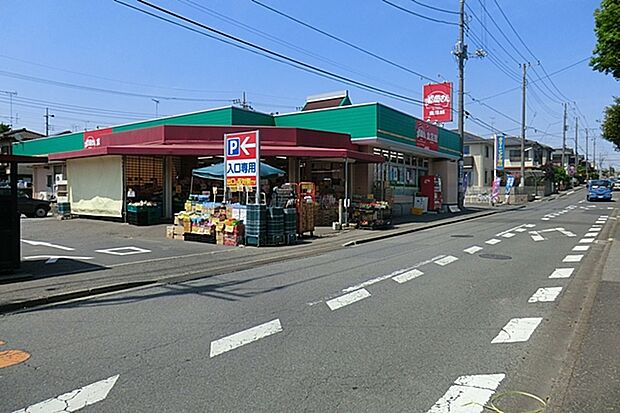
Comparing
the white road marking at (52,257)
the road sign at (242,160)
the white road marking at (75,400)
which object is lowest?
the white road marking at (75,400)

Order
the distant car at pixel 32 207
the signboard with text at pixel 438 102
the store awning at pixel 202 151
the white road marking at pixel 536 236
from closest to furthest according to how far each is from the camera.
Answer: the white road marking at pixel 536 236 < the store awning at pixel 202 151 < the distant car at pixel 32 207 < the signboard with text at pixel 438 102

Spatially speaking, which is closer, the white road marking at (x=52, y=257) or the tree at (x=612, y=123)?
the white road marking at (x=52, y=257)

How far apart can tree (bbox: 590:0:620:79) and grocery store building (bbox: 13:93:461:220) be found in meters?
9.38

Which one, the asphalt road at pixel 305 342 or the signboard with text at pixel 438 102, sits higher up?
the signboard with text at pixel 438 102

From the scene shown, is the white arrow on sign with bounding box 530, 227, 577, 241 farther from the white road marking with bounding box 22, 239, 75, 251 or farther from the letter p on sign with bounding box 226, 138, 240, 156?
the white road marking with bounding box 22, 239, 75, 251

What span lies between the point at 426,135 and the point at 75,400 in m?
28.5

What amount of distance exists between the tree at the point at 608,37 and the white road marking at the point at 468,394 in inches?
462

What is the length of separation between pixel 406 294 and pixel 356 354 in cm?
325

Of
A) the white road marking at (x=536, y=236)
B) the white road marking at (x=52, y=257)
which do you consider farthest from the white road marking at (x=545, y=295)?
the white road marking at (x=52, y=257)

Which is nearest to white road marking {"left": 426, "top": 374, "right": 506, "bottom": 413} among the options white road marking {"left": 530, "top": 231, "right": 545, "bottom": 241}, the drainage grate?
the drainage grate

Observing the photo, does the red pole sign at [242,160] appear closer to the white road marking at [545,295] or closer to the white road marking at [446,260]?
the white road marking at [446,260]

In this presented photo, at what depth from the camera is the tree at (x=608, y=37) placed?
1295 cm

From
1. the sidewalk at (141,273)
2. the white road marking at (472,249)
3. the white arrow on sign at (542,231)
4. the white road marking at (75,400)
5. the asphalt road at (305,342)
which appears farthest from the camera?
the white arrow on sign at (542,231)

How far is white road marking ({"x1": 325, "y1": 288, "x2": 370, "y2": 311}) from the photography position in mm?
7715
